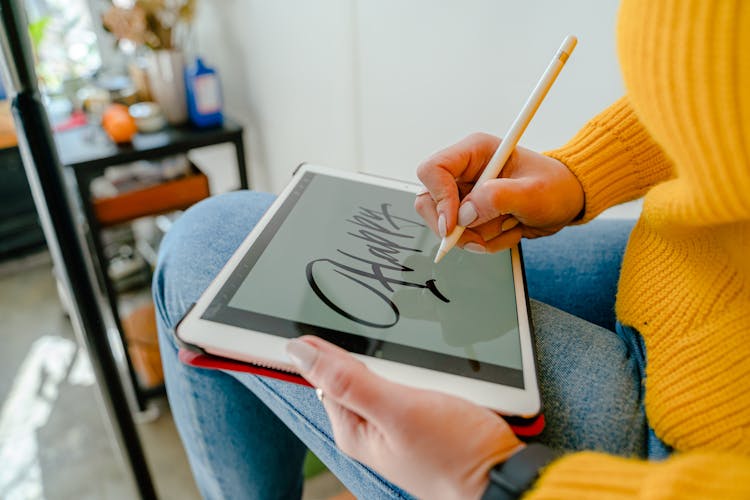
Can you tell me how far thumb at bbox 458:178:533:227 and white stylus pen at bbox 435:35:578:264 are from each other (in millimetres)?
15

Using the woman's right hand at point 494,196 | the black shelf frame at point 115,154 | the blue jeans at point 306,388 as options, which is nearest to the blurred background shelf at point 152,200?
the black shelf frame at point 115,154

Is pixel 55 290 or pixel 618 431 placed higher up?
pixel 618 431

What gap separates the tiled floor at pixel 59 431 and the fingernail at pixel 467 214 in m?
0.68

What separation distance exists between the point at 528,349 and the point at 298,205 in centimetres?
24

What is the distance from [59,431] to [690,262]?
1149 mm

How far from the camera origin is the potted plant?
3.41 feet

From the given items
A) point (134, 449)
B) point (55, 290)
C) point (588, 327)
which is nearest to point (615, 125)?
point (588, 327)

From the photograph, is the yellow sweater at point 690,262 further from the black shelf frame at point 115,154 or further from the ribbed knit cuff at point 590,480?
the black shelf frame at point 115,154

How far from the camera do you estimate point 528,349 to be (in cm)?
35

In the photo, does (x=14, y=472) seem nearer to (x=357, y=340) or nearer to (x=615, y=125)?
(x=357, y=340)

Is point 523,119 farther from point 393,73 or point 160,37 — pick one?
point 160,37

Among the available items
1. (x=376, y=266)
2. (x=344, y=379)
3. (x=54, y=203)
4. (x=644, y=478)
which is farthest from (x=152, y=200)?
(x=644, y=478)

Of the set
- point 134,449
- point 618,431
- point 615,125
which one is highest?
point 615,125

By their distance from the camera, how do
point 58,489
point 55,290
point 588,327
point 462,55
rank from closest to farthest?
point 588,327, point 462,55, point 58,489, point 55,290
